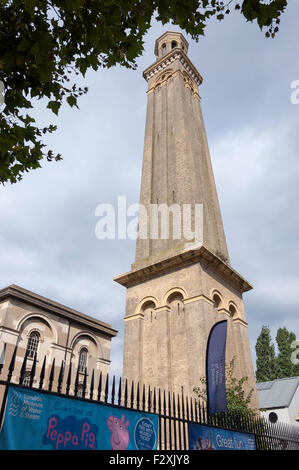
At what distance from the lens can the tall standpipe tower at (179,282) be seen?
48.8 feet

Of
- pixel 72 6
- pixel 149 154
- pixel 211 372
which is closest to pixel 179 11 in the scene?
pixel 72 6

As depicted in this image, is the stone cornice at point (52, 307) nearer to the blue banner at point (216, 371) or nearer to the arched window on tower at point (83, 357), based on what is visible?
the arched window on tower at point (83, 357)

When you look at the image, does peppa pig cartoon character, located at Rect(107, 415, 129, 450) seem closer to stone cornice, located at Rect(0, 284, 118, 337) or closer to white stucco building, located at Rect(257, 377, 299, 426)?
stone cornice, located at Rect(0, 284, 118, 337)

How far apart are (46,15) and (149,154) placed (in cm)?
1763

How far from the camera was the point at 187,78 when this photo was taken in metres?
27.9

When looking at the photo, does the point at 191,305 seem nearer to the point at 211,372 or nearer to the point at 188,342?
the point at 188,342

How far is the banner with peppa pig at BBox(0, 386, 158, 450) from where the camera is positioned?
5.05 m

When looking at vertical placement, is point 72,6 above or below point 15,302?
below

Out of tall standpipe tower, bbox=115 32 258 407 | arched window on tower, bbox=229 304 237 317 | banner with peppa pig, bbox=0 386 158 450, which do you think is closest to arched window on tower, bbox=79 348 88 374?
tall standpipe tower, bbox=115 32 258 407

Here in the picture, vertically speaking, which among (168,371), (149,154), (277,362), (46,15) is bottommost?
(168,371)

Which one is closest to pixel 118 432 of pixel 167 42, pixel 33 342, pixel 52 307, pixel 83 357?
pixel 33 342

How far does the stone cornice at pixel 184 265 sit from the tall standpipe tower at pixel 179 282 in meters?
0.05

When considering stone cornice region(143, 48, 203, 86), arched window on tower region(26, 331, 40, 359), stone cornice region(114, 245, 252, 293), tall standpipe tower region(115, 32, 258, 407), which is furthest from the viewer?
stone cornice region(143, 48, 203, 86)

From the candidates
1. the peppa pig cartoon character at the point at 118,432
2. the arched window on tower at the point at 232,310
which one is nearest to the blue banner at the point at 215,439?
the peppa pig cartoon character at the point at 118,432
